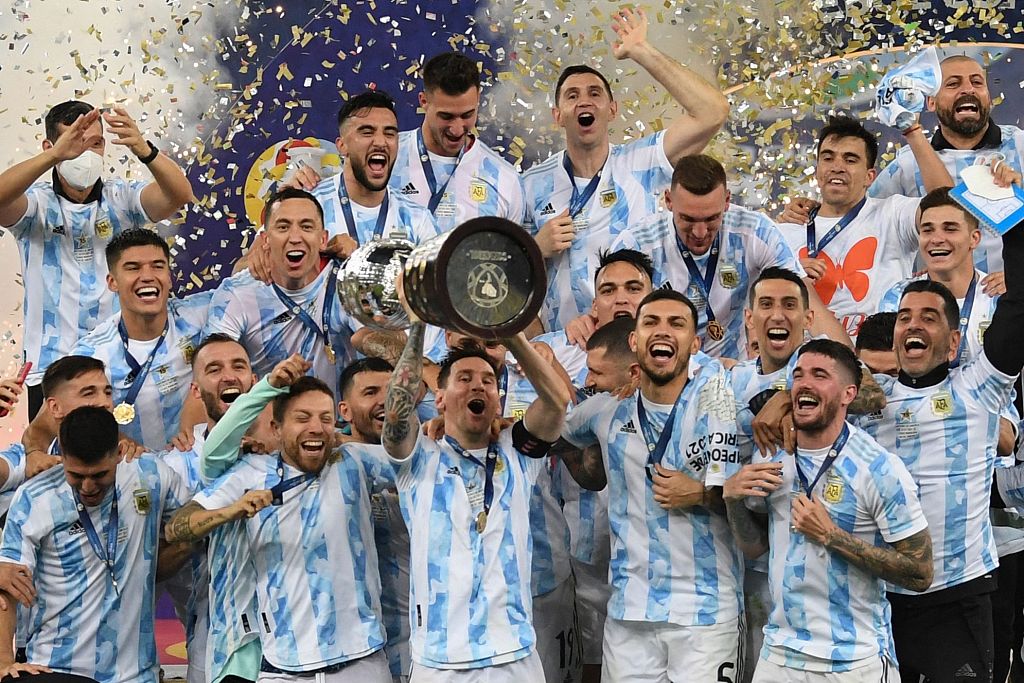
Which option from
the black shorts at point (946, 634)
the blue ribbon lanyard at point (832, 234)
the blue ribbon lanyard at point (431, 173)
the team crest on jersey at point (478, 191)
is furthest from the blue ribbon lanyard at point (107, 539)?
the blue ribbon lanyard at point (832, 234)

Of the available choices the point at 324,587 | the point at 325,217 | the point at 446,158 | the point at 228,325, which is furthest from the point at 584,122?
the point at 324,587

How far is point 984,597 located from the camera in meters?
5.29

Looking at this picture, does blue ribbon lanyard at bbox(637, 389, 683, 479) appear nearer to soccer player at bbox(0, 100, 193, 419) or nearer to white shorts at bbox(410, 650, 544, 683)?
white shorts at bbox(410, 650, 544, 683)

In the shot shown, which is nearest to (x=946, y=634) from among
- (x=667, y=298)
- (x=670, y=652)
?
(x=670, y=652)

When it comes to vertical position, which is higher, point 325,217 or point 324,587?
point 325,217

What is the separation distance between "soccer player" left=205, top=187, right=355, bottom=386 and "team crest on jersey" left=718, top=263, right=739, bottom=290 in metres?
1.41

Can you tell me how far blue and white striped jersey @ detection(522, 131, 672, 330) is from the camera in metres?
6.14

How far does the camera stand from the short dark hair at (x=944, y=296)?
523cm

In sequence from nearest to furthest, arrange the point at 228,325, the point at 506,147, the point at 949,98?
the point at 228,325 < the point at 949,98 < the point at 506,147

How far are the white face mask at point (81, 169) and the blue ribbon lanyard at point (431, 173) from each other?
51.0 inches

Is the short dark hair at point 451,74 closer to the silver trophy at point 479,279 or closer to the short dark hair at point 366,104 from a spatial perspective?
the short dark hair at point 366,104

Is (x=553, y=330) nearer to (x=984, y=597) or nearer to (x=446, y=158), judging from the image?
(x=446, y=158)

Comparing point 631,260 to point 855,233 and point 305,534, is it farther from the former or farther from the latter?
point 305,534

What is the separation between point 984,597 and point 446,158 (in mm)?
2688
